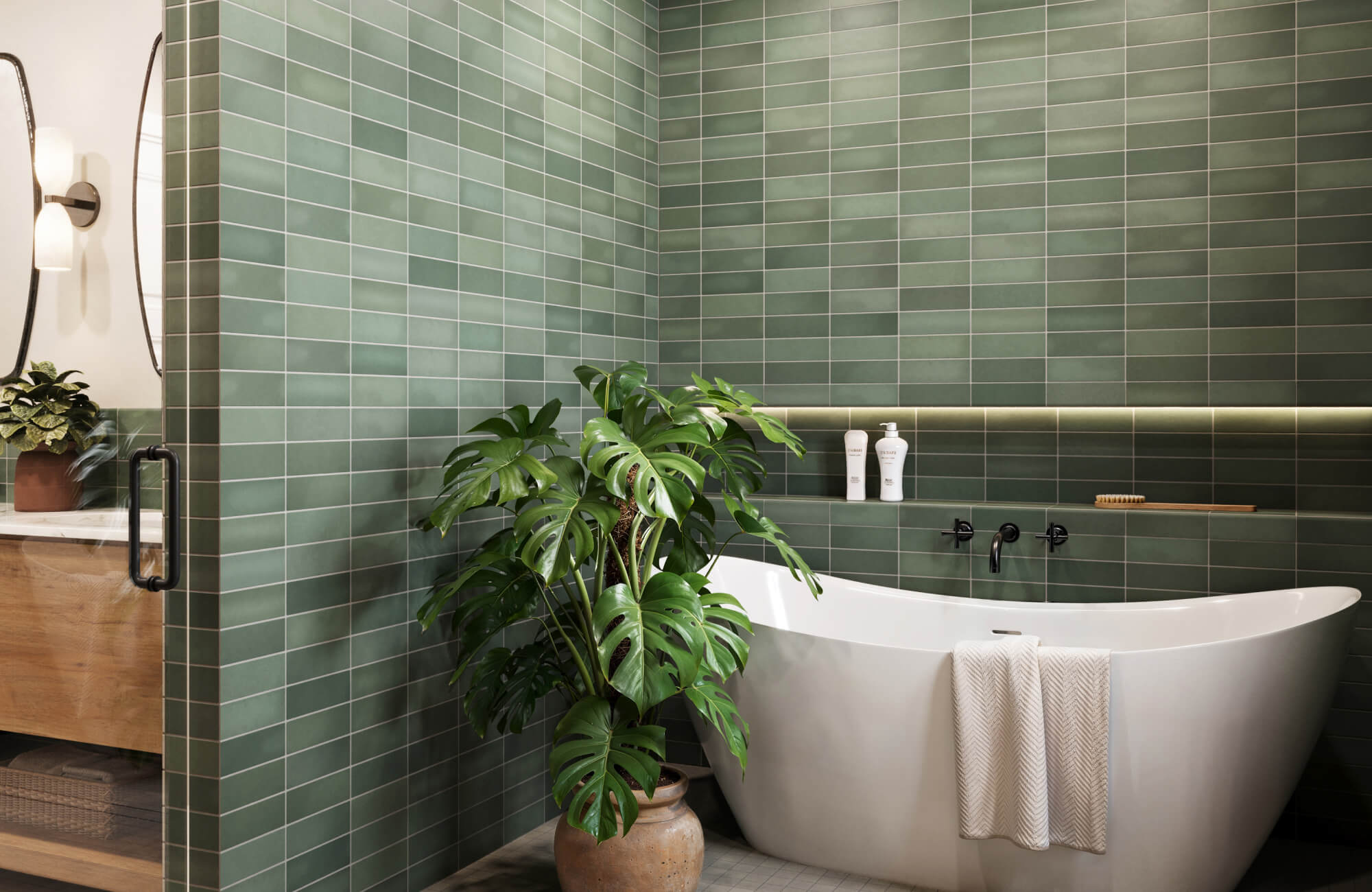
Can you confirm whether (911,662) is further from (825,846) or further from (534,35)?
(534,35)

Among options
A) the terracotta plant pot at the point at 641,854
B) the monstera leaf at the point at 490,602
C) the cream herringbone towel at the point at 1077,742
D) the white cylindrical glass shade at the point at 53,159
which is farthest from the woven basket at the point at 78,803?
the cream herringbone towel at the point at 1077,742

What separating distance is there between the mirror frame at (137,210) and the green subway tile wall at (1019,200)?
205cm

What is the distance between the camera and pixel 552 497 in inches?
94.0

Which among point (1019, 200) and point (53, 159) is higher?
point (1019, 200)

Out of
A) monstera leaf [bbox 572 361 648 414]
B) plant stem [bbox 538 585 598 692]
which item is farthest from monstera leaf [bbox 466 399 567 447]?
plant stem [bbox 538 585 598 692]

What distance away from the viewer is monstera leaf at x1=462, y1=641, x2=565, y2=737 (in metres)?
2.62

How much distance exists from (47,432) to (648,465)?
119 cm

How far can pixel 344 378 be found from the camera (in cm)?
248

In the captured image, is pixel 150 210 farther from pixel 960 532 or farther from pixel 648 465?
pixel 960 532

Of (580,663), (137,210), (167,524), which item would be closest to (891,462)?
(580,663)

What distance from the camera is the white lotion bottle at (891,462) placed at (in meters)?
3.52

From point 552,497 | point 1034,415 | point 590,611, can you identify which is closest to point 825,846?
point 590,611

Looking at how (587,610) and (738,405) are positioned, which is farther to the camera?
(738,405)

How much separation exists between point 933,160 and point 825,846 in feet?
7.29
